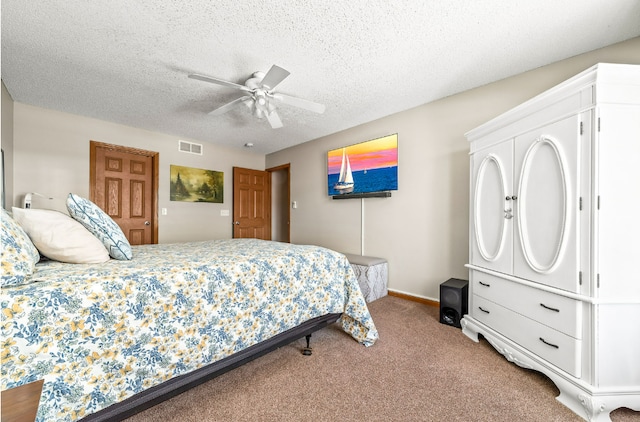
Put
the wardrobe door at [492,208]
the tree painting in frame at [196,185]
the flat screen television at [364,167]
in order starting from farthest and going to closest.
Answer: the tree painting in frame at [196,185] < the flat screen television at [364,167] < the wardrobe door at [492,208]

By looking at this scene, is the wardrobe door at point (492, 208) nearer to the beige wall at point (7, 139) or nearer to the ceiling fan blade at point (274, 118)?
the ceiling fan blade at point (274, 118)

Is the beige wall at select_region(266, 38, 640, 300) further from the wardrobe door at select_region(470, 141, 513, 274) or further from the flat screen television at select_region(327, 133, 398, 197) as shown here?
the wardrobe door at select_region(470, 141, 513, 274)

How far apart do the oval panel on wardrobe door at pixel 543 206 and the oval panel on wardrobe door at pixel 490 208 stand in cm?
19

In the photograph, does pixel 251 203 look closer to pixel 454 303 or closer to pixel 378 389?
pixel 454 303

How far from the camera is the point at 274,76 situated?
83.4 inches

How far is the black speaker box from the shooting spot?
245cm

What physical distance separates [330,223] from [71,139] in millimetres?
3820

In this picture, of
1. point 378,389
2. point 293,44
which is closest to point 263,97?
point 293,44

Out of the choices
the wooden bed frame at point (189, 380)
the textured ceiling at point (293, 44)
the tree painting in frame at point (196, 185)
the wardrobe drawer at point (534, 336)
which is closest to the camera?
the wooden bed frame at point (189, 380)

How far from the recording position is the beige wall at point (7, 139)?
2.65 m

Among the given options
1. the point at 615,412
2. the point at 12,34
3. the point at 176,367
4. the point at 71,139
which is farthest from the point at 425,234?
the point at 71,139

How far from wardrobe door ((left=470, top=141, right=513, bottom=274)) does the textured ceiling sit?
2.89ft

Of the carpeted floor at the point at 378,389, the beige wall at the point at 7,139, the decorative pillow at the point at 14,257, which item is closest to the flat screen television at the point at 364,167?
the carpeted floor at the point at 378,389

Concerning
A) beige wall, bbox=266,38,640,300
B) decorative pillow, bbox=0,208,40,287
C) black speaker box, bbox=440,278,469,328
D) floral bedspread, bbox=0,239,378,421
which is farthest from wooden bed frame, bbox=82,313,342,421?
beige wall, bbox=266,38,640,300
